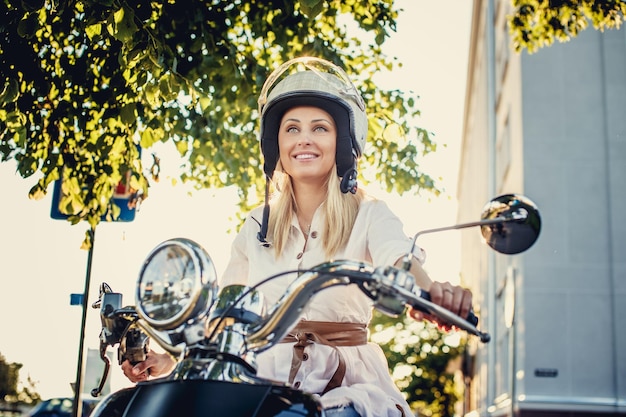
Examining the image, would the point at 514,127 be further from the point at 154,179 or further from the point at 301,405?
the point at 301,405

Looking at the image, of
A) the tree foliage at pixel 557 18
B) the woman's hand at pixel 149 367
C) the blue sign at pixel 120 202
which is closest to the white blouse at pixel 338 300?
the woman's hand at pixel 149 367

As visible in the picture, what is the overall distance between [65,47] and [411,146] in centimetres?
364

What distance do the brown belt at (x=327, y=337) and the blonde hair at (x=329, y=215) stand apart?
0.27 metres

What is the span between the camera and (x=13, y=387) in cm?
440

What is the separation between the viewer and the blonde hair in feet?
8.87

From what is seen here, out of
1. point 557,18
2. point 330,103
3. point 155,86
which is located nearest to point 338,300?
point 330,103

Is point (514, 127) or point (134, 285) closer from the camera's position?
point (134, 285)

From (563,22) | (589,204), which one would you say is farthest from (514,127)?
(563,22)

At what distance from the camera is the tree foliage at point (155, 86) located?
477 cm

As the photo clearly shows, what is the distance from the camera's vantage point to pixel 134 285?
1.79 m

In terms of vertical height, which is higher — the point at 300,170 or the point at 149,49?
the point at 149,49

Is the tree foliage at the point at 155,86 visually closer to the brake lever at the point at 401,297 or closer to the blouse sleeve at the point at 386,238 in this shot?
the blouse sleeve at the point at 386,238

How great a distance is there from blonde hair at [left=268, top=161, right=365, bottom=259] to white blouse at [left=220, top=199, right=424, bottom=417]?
23 mm

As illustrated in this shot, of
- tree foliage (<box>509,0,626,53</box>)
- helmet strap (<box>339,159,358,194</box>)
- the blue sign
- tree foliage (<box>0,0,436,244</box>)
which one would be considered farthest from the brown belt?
tree foliage (<box>509,0,626,53</box>)
